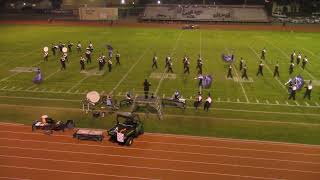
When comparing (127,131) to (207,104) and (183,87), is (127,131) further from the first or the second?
(183,87)

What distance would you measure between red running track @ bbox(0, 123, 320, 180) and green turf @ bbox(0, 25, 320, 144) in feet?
4.49

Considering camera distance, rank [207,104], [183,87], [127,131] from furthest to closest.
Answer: [183,87] < [207,104] < [127,131]

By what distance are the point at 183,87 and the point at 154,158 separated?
1116cm

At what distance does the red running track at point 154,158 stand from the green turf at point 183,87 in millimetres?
1368

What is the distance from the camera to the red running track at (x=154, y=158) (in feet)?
46.6

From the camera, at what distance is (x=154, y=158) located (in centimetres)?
1532

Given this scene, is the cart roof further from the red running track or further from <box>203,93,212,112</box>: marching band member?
<box>203,93,212,112</box>: marching band member

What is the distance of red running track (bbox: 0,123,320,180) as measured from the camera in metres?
14.2

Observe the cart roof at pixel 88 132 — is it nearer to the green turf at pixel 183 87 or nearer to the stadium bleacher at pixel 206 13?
the green turf at pixel 183 87

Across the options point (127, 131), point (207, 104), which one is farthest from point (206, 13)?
point (127, 131)

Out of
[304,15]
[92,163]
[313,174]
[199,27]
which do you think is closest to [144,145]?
[92,163]

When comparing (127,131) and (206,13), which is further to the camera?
(206,13)

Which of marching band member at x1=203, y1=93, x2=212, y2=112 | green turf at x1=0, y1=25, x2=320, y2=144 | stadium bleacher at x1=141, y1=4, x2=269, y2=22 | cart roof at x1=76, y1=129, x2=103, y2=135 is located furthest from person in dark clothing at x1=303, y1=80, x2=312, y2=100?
stadium bleacher at x1=141, y1=4, x2=269, y2=22

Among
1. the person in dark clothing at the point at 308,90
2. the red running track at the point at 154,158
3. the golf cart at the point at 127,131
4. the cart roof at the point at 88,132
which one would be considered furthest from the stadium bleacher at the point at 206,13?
the red running track at the point at 154,158
